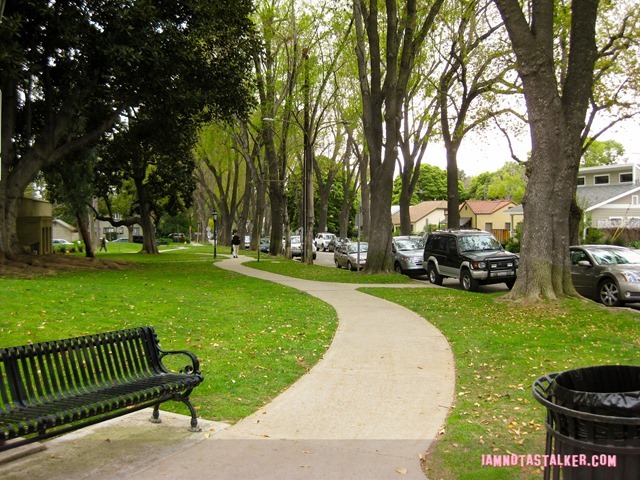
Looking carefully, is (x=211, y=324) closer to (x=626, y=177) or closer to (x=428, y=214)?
(x=626, y=177)

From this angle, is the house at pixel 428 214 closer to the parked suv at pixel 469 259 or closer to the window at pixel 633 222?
the window at pixel 633 222

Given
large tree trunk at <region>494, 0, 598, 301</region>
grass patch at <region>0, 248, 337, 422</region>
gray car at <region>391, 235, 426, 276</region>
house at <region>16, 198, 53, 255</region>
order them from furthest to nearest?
1. house at <region>16, 198, 53, 255</region>
2. gray car at <region>391, 235, 426, 276</region>
3. large tree trunk at <region>494, 0, 598, 301</region>
4. grass patch at <region>0, 248, 337, 422</region>

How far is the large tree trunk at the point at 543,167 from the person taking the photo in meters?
12.3

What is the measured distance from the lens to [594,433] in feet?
9.09

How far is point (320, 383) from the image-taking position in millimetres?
6590

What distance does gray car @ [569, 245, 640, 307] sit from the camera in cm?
1404

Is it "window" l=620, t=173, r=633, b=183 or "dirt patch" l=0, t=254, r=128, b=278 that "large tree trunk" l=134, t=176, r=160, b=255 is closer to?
"dirt patch" l=0, t=254, r=128, b=278

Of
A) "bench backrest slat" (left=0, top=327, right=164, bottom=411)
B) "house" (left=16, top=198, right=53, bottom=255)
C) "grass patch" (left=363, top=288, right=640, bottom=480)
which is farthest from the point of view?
"house" (left=16, top=198, right=53, bottom=255)

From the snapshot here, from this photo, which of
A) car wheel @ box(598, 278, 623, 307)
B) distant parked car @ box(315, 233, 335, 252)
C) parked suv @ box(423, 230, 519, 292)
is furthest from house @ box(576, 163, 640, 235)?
car wheel @ box(598, 278, 623, 307)

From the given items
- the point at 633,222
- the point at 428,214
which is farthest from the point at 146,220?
the point at 428,214

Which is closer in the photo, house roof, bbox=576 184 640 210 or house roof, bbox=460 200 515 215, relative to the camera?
house roof, bbox=576 184 640 210

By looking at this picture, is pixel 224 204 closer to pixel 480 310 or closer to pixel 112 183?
pixel 112 183

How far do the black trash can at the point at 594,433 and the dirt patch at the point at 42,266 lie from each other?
1643 cm

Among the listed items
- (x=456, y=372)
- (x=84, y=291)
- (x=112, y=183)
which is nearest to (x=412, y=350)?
(x=456, y=372)
